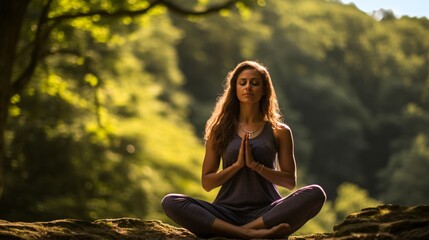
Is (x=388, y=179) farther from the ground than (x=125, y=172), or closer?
farther from the ground

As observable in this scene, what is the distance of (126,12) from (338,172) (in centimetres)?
5719

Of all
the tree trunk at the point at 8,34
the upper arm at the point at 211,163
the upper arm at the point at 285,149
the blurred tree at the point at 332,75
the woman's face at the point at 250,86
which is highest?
the blurred tree at the point at 332,75

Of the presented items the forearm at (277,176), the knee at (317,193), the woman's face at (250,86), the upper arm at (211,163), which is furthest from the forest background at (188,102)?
the knee at (317,193)

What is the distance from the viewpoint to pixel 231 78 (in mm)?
7023

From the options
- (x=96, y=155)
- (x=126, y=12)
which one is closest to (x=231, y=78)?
(x=126, y=12)

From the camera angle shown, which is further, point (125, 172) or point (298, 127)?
point (298, 127)

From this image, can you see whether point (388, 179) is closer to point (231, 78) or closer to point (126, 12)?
point (126, 12)

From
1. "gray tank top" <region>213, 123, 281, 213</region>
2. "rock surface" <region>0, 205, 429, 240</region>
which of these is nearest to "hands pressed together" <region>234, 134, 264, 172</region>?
"gray tank top" <region>213, 123, 281, 213</region>

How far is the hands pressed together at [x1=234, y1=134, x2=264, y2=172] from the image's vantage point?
646 centimetres

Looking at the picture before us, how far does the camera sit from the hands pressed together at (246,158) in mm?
6465

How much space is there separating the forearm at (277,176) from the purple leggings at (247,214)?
11cm

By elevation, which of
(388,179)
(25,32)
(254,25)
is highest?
(254,25)

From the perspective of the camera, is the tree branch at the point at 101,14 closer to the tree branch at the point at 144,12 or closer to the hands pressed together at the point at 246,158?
the tree branch at the point at 144,12

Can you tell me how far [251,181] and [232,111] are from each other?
713mm
